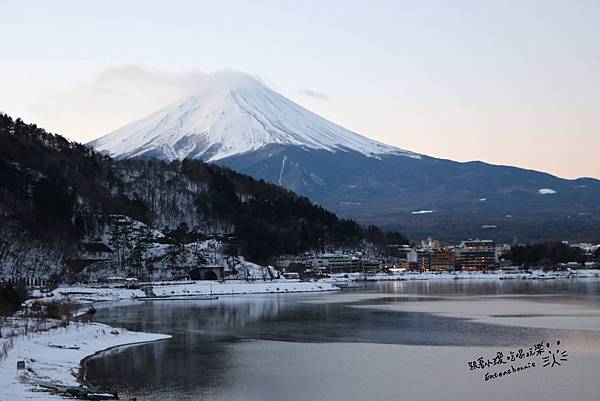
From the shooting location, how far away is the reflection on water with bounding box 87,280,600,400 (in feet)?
60.7

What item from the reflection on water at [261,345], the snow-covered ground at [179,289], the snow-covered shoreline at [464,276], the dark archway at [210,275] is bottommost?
the reflection on water at [261,345]

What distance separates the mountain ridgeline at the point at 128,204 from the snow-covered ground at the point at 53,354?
1426 inches

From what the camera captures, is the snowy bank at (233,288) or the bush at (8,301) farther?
the snowy bank at (233,288)

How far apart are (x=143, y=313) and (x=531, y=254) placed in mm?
87999

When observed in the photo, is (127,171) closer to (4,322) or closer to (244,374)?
(4,322)

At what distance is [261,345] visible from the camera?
86.3 ft

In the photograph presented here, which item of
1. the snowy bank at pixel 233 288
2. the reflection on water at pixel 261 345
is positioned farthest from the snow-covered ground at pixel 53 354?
the snowy bank at pixel 233 288

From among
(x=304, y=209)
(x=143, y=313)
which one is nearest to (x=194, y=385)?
(x=143, y=313)

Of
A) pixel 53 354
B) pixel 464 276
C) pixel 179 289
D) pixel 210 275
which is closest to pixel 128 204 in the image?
pixel 210 275

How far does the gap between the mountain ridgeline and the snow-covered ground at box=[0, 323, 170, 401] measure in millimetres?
36219

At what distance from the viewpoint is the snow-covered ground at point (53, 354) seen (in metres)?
15.8

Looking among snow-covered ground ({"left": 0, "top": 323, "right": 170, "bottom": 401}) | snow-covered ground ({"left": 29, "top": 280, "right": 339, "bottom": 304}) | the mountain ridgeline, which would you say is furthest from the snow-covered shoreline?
snow-covered ground ({"left": 0, "top": 323, "right": 170, "bottom": 401})

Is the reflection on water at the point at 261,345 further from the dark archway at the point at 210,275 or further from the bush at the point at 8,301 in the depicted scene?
the dark archway at the point at 210,275

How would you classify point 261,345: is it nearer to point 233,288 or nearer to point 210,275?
point 233,288
